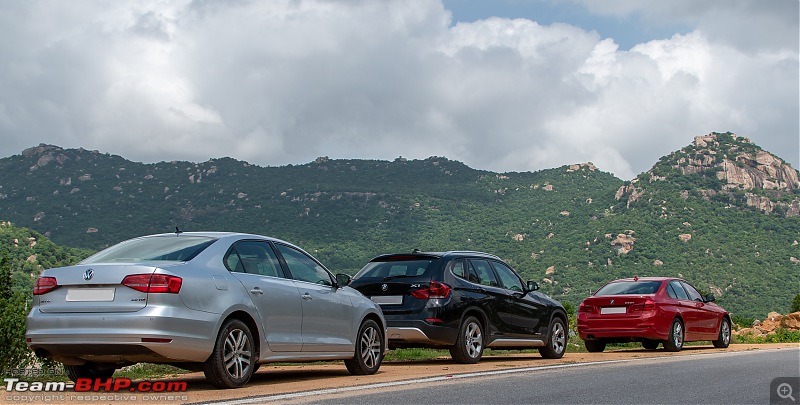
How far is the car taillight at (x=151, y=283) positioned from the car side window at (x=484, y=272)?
6553 mm

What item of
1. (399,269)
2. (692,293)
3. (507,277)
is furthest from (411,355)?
(692,293)

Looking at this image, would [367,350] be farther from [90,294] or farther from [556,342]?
[556,342]

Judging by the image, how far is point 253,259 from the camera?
32.7 feet

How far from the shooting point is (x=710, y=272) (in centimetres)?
6294

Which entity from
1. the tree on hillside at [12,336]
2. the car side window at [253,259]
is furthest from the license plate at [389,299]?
the tree on hillside at [12,336]

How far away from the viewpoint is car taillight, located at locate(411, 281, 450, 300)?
13211 millimetres

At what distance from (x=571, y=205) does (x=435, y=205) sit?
13.5 meters

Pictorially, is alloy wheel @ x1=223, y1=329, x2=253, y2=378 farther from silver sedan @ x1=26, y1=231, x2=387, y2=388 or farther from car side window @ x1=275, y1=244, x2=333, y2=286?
car side window @ x1=275, y1=244, x2=333, y2=286

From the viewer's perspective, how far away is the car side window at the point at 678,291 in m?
19.1

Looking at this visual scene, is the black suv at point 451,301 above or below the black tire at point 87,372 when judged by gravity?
above

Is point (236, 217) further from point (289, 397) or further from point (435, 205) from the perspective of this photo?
point (289, 397)

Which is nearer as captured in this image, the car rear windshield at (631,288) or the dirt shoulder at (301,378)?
the dirt shoulder at (301,378)

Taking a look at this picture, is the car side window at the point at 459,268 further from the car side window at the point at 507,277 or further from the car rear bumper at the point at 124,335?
the car rear bumper at the point at 124,335

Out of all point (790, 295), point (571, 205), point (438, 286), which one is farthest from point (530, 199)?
point (438, 286)
